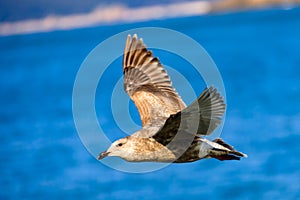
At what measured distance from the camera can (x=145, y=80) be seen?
5.31 metres

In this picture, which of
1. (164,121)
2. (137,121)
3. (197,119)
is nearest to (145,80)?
(164,121)

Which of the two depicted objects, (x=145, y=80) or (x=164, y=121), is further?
(x=145, y=80)

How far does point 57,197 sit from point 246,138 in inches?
127

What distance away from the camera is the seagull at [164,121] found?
4.46 m

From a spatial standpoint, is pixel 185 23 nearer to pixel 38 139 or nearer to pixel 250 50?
pixel 250 50

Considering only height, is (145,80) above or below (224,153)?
above

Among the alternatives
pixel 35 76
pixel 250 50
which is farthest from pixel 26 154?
pixel 250 50

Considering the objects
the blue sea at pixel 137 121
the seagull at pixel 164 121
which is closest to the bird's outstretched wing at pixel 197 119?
the seagull at pixel 164 121

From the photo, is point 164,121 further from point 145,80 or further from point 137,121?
point 137,121

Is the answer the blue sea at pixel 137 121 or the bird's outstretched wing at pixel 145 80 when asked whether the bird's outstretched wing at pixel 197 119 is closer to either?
the bird's outstretched wing at pixel 145 80

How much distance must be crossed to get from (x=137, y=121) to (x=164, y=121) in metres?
4.58

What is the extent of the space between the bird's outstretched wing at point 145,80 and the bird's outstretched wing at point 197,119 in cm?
46

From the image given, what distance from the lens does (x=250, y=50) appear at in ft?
92.8

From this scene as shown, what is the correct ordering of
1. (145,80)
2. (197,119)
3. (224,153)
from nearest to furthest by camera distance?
(197,119) → (224,153) → (145,80)
